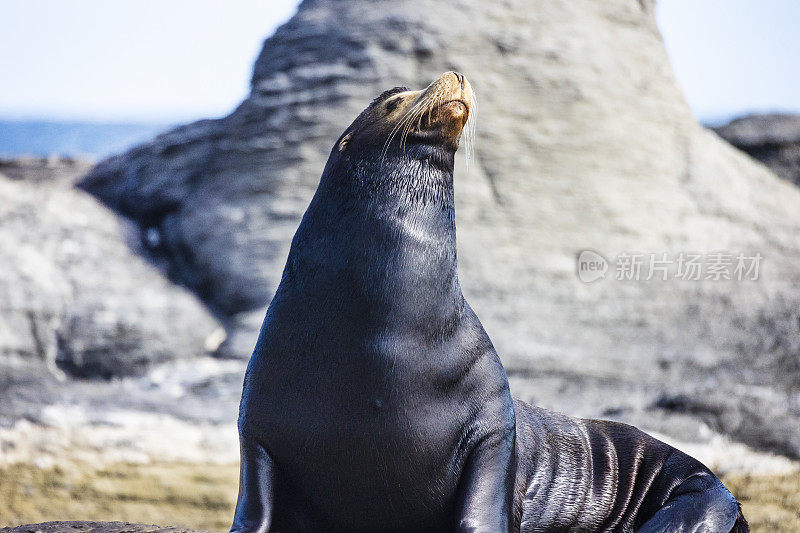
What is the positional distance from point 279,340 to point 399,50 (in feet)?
22.7

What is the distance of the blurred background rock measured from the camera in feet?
23.8

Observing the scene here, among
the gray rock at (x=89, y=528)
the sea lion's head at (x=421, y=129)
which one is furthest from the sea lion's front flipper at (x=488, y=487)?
the gray rock at (x=89, y=528)

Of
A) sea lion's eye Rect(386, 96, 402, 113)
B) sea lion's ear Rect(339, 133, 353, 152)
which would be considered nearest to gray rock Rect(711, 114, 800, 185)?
sea lion's eye Rect(386, 96, 402, 113)

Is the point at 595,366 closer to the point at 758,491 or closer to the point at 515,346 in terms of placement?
the point at 515,346

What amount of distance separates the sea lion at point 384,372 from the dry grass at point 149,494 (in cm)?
280

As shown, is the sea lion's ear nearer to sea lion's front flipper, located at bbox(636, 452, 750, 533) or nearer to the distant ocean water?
sea lion's front flipper, located at bbox(636, 452, 750, 533)

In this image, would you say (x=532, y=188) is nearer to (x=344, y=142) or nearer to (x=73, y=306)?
(x=73, y=306)

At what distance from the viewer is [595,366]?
25.6 ft

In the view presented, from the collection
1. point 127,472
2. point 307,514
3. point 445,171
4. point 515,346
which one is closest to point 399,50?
point 515,346

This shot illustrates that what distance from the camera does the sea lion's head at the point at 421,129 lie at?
109 inches

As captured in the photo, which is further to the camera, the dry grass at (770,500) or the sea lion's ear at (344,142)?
the dry grass at (770,500)
